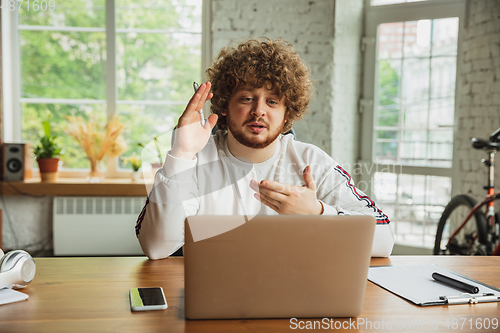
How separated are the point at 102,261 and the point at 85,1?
125 inches

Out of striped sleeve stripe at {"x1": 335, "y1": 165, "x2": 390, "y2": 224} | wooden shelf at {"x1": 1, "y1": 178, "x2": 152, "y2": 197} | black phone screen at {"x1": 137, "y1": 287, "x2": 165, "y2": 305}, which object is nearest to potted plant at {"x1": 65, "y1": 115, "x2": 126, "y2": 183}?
wooden shelf at {"x1": 1, "y1": 178, "x2": 152, "y2": 197}

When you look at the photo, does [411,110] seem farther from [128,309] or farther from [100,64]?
[128,309]

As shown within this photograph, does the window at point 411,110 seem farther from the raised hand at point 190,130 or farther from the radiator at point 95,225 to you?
the raised hand at point 190,130

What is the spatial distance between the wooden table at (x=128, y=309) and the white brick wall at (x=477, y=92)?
229cm

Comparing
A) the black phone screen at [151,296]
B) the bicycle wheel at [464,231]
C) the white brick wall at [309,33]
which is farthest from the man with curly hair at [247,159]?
the white brick wall at [309,33]

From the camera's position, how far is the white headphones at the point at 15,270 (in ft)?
2.89

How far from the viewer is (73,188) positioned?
3.30 metres

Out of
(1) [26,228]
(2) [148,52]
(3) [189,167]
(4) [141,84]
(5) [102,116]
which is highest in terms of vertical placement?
(2) [148,52]

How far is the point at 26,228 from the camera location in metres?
3.44

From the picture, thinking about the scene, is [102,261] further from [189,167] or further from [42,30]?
[42,30]

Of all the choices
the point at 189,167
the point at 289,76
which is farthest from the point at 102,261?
the point at 289,76

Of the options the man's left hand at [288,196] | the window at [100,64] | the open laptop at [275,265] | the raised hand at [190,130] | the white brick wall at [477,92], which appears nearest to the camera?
the open laptop at [275,265]

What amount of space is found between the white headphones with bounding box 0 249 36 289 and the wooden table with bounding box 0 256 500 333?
0.09ft

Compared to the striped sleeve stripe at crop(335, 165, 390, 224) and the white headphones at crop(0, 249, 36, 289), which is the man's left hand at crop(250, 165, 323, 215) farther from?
the white headphones at crop(0, 249, 36, 289)
